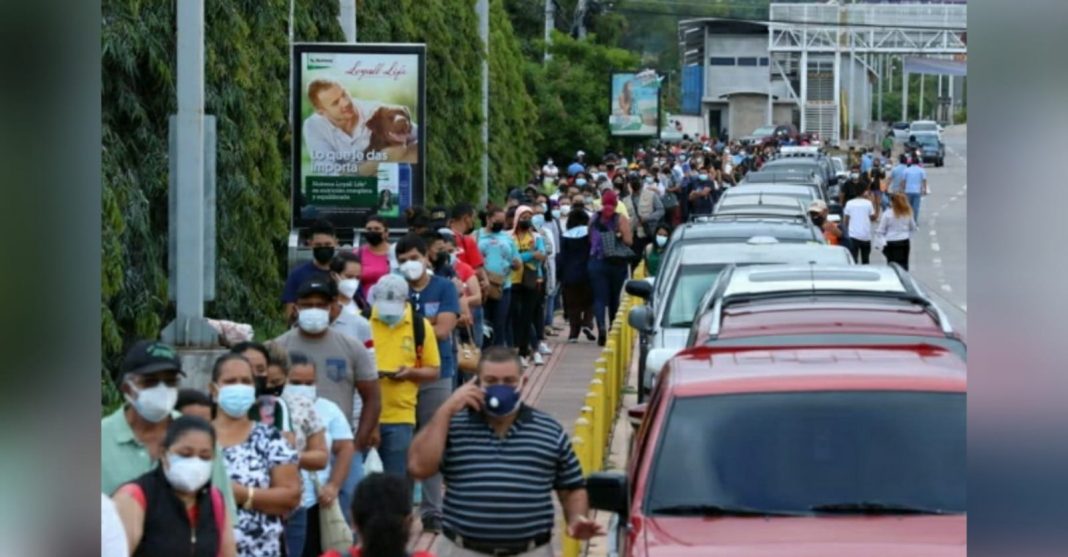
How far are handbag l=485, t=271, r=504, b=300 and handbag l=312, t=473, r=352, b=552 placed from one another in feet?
31.4

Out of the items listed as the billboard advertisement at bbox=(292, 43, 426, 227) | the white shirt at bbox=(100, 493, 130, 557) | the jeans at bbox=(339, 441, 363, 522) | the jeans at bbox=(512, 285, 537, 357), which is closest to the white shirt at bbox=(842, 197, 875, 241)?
the jeans at bbox=(512, 285, 537, 357)

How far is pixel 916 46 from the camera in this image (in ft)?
333

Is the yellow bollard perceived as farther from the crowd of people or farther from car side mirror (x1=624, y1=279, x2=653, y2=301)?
car side mirror (x1=624, y1=279, x2=653, y2=301)

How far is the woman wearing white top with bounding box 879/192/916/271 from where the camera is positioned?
2847cm

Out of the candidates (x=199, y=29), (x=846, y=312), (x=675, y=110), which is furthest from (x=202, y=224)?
(x=675, y=110)

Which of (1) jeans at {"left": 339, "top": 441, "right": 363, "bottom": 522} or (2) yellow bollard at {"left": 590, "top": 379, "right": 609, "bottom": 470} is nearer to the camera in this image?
(1) jeans at {"left": 339, "top": 441, "right": 363, "bottom": 522}

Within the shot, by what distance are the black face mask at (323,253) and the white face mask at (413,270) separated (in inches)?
19.0

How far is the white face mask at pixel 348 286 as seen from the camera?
12868mm

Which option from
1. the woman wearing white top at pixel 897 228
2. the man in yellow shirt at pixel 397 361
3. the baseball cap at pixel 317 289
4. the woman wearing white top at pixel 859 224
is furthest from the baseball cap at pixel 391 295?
the woman wearing white top at pixel 859 224

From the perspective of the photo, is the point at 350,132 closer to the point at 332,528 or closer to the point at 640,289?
the point at 640,289

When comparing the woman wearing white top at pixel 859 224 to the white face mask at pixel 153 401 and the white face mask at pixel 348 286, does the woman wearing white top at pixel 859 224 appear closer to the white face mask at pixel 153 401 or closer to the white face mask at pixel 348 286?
the white face mask at pixel 348 286

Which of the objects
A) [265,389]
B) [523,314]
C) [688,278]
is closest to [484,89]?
[523,314]
